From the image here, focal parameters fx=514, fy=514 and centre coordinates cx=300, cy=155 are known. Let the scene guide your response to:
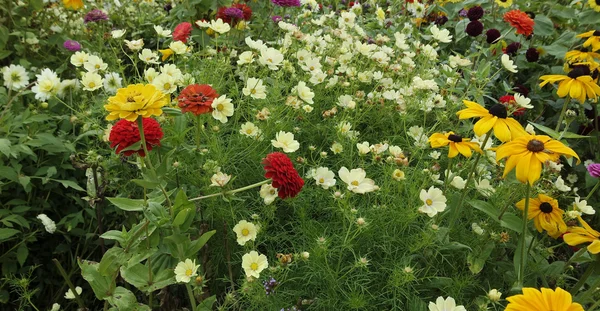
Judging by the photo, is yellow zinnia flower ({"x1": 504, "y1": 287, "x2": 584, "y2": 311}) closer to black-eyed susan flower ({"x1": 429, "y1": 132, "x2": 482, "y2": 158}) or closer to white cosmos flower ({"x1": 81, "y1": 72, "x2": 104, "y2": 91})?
black-eyed susan flower ({"x1": 429, "y1": 132, "x2": 482, "y2": 158})

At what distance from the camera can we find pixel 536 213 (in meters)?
1.41

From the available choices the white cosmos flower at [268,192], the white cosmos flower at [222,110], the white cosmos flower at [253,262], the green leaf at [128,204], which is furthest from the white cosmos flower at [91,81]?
the white cosmos flower at [253,262]

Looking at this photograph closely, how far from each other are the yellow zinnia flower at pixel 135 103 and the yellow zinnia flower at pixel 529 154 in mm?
754

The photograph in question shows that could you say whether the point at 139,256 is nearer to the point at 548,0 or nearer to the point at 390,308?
the point at 390,308

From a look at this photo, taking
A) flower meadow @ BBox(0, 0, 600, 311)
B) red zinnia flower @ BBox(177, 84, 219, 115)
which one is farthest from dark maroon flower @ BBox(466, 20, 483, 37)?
red zinnia flower @ BBox(177, 84, 219, 115)

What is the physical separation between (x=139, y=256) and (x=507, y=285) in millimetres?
1097

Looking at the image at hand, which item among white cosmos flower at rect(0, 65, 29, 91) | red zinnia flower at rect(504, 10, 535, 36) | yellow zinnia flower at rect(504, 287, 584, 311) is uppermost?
yellow zinnia flower at rect(504, 287, 584, 311)

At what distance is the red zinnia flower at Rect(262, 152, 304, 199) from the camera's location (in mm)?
1189

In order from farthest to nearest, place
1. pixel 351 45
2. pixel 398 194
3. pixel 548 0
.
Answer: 1. pixel 548 0
2. pixel 351 45
3. pixel 398 194

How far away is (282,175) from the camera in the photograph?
1.19 m

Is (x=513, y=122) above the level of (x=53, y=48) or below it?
above

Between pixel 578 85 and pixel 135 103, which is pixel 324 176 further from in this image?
pixel 578 85

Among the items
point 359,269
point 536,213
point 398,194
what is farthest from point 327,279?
point 536,213

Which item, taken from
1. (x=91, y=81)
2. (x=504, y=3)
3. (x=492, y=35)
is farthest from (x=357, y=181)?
(x=504, y=3)
